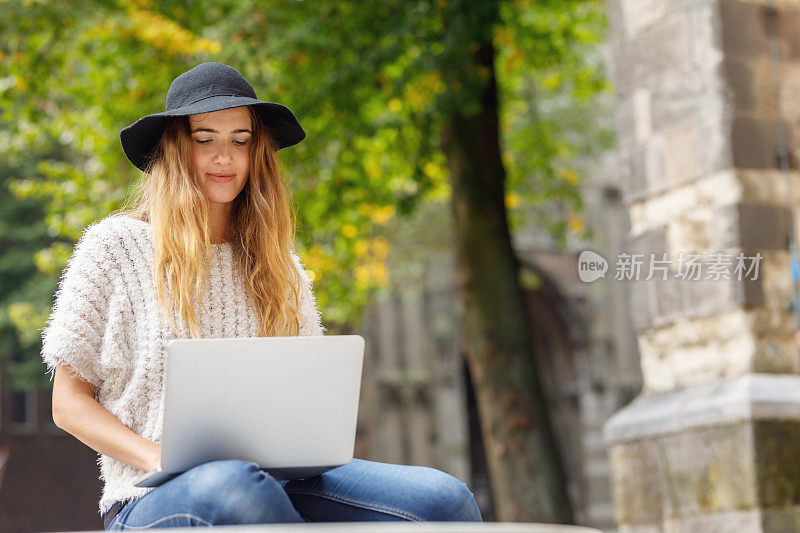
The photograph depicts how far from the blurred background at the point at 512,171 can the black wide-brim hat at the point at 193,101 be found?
2.30 feet

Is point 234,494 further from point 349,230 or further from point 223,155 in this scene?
point 349,230

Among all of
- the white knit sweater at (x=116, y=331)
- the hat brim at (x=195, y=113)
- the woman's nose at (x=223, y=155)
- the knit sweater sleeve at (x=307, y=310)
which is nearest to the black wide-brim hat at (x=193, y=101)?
the hat brim at (x=195, y=113)

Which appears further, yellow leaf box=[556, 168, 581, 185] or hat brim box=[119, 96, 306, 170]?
yellow leaf box=[556, 168, 581, 185]

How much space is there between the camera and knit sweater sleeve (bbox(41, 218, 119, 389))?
2867 millimetres

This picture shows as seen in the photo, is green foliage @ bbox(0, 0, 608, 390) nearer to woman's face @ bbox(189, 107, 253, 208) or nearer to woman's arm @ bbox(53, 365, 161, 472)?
woman's face @ bbox(189, 107, 253, 208)

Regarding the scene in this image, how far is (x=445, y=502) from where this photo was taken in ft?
9.51

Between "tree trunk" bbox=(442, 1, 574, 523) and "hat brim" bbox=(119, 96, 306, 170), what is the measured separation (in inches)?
230

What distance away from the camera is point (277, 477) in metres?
2.88

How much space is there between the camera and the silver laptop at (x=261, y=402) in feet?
8.29

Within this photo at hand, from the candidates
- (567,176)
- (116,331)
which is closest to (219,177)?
(116,331)

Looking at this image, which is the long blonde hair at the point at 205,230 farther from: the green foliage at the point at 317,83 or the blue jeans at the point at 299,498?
→ the green foliage at the point at 317,83

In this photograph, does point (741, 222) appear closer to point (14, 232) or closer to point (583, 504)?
point (14, 232)

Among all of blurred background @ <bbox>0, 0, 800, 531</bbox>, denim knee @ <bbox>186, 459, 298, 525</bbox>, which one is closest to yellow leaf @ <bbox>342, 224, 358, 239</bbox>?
blurred background @ <bbox>0, 0, 800, 531</bbox>

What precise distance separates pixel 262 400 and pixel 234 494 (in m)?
0.24
